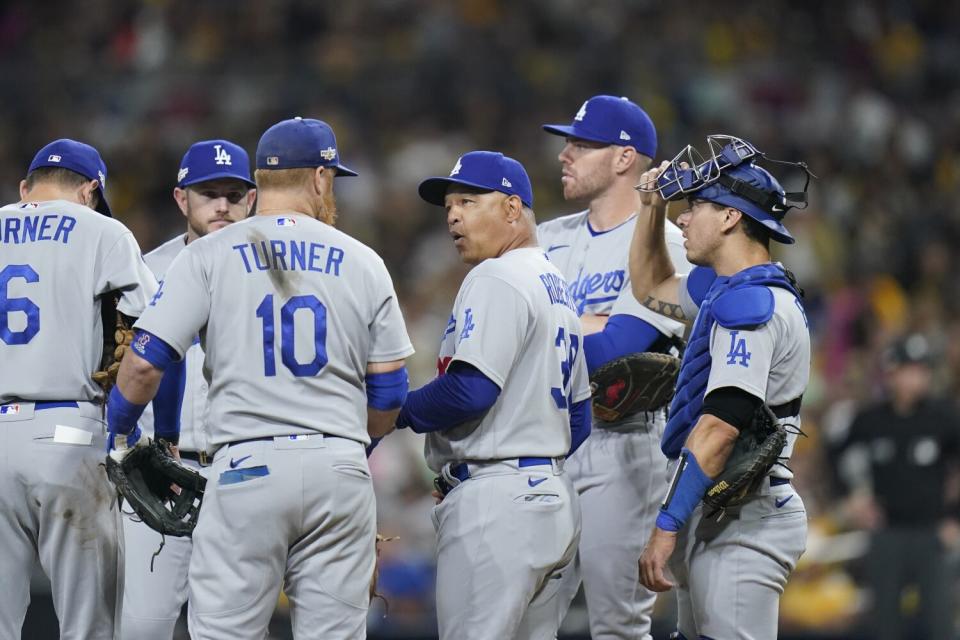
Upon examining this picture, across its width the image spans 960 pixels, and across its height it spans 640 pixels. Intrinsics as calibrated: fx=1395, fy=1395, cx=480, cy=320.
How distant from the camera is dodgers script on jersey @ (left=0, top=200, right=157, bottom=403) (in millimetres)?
5035

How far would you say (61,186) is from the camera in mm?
5340

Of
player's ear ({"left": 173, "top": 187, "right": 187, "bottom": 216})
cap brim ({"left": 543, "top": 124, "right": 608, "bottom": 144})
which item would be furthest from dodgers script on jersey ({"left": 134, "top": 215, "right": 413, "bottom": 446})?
cap brim ({"left": 543, "top": 124, "right": 608, "bottom": 144})

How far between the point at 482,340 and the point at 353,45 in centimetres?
888

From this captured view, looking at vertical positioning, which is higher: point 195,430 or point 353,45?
point 353,45

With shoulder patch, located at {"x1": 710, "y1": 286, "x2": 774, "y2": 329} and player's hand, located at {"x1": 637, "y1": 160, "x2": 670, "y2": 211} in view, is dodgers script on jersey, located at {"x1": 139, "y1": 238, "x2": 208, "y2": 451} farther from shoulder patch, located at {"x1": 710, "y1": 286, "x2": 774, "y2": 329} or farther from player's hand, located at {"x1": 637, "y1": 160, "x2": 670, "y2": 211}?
shoulder patch, located at {"x1": 710, "y1": 286, "x2": 774, "y2": 329}

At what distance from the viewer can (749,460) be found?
4645 mm

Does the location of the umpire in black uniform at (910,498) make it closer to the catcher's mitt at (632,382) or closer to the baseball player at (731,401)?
the catcher's mitt at (632,382)

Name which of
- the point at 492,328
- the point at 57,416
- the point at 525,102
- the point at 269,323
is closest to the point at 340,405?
the point at 269,323

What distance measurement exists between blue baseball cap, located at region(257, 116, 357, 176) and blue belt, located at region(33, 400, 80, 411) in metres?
1.14

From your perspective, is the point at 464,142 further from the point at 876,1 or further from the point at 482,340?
the point at 482,340

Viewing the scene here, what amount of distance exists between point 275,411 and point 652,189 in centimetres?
172

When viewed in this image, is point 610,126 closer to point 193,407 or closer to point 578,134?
point 578,134

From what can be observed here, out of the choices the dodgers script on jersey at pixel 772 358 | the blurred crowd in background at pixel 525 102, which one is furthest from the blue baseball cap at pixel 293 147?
the blurred crowd in background at pixel 525 102


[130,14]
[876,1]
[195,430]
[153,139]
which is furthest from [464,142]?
[195,430]
